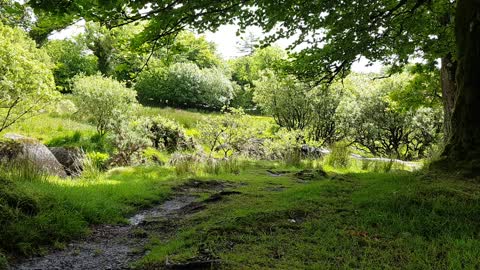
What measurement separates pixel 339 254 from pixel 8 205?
4.38m

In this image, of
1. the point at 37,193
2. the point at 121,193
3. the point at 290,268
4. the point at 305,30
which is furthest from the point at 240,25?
the point at 290,268

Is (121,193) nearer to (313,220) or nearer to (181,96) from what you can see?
(313,220)

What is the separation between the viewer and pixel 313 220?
16.6 ft

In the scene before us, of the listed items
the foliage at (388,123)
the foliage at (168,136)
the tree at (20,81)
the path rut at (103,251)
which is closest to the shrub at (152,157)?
the foliage at (168,136)

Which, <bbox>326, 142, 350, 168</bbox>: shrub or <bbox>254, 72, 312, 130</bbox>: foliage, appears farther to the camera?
<bbox>254, 72, 312, 130</bbox>: foliage

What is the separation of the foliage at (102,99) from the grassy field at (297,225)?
12273 millimetres

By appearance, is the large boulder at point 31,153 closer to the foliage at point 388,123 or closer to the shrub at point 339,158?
the shrub at point 339,158

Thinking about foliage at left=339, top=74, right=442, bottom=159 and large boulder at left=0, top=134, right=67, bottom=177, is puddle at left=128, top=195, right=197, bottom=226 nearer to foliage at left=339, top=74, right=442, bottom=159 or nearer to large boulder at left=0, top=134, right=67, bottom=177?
large boulder at left=0, top=134, right=67, bottom=177

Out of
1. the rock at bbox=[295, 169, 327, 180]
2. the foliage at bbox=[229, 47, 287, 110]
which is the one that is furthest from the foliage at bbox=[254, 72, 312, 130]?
the foliage at bbox=[229, 47, 287, 110]

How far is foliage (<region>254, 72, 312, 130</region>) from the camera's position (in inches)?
942

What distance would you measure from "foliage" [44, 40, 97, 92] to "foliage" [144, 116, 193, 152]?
2684cm

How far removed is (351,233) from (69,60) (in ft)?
154

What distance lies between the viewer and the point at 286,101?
24078mm

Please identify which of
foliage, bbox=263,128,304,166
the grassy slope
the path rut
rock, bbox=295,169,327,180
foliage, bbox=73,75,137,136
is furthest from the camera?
foliage, bbox=73,75,137,136
